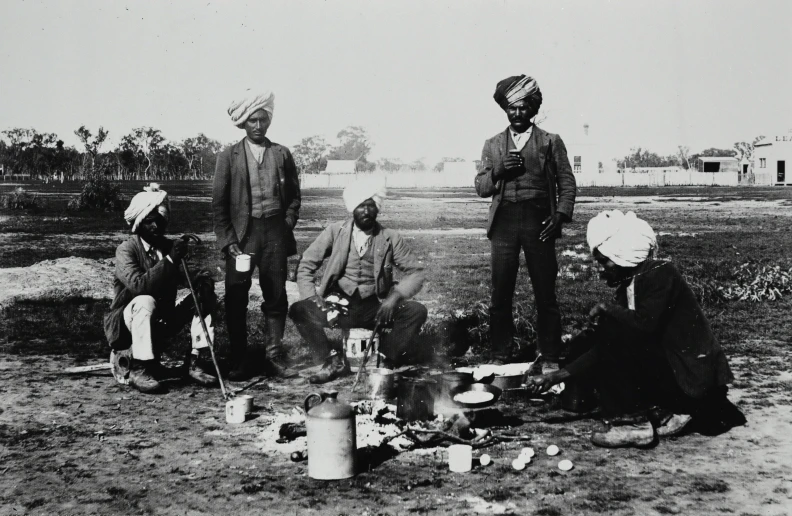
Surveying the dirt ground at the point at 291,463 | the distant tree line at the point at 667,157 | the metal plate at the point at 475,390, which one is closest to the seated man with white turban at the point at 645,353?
the dirt ground at the point at 291,463

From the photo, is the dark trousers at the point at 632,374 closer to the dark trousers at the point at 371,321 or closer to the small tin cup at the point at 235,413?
the dark trousers at the point at 371,321

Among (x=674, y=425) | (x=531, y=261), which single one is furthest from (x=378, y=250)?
(x=674, y=425)

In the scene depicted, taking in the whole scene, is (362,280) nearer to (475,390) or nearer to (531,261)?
(531,261)

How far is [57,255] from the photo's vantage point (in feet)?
48.1

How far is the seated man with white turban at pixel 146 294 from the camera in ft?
16.9

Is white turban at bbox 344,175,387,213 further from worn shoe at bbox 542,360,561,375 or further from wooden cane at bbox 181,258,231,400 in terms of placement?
worn shoe at bbox 542,360,561,375

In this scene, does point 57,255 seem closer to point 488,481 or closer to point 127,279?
point 127,279

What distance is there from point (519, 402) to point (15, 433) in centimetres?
305

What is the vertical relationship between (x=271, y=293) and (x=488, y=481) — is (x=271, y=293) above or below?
above

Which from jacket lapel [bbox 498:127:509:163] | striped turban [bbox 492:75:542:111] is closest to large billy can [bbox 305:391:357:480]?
jacket lapel [bbox 498:127:509:163]

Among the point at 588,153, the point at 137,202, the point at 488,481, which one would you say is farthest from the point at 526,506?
the point at 588,153

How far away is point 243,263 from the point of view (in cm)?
535

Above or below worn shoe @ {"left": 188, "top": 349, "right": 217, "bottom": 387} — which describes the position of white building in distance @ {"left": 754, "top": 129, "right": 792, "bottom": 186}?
above

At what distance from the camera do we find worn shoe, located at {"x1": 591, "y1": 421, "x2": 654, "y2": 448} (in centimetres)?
395
